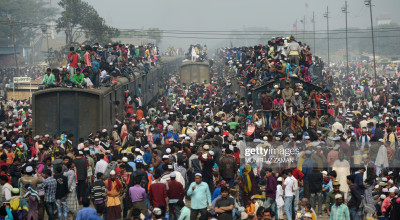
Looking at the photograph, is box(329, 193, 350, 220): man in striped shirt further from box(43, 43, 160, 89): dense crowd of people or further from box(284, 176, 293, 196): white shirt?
box(43, 43, 160, 89): dense crowd of people

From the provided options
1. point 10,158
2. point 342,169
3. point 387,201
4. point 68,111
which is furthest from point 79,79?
point 387,201

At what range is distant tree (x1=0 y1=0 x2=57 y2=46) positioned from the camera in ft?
325

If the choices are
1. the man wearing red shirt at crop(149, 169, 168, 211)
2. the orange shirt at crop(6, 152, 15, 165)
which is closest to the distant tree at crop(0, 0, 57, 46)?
the orange shirt at crop(6, 152, 15, 165)

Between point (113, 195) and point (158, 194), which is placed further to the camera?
point (113, 195)

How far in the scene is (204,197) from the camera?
12188 millimetres

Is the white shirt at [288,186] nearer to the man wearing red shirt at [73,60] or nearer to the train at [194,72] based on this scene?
the man wearing red shirt at [73,60]

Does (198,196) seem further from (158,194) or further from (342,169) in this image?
(342,169)

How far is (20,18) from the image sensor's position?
12112 centimetres

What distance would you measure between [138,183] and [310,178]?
13.0 ft

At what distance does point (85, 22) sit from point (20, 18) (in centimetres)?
4756

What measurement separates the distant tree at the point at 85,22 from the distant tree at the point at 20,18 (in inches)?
679

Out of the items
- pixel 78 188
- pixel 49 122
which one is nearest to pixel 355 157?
pixel 78 188

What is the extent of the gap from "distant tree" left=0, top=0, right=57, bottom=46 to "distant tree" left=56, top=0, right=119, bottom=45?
17.2m

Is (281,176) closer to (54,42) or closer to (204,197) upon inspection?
(204,197)
